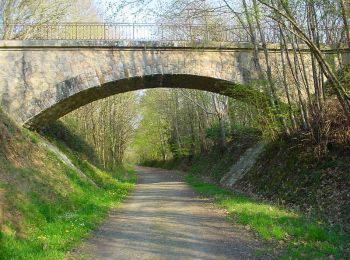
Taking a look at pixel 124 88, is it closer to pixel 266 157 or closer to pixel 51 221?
pixel 266 157

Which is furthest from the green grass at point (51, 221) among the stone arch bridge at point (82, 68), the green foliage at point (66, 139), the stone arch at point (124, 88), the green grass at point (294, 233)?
the green foliage at point (66, 139)

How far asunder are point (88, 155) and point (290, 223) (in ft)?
48.4

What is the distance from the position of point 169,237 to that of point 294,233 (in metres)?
2.19

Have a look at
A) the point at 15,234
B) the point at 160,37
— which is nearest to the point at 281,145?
the point at 160,37

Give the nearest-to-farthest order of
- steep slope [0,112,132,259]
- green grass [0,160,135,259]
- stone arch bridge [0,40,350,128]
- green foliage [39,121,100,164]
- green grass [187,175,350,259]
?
1. green grass [187,175,350,259]
2. green grass [0,160,135,259]
3. steep slope [0,112,132,259]
4. stone arch bridge [0,40,350,128]
5. green foliage [39,121,100,164]

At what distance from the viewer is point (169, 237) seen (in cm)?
700

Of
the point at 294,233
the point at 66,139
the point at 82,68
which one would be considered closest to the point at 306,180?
the point at 294,233

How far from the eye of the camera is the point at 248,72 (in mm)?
14750

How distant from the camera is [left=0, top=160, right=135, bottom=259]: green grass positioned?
18.9 feet

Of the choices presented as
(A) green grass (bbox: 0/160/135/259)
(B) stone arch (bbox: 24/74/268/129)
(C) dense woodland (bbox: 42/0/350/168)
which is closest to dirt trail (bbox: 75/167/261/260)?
(A) green grass (bbox: 0/160/135/259)

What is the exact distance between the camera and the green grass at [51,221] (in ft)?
18.9

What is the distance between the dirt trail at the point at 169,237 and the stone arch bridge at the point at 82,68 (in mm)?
5628

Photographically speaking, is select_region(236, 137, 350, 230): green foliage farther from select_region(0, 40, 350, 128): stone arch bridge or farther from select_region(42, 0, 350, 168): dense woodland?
select_region(0, 40, 350, 128): stone arch bridge

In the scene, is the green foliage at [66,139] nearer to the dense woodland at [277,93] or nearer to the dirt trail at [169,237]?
the dense woodland at [277,93]
